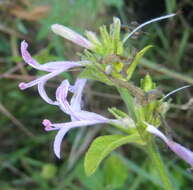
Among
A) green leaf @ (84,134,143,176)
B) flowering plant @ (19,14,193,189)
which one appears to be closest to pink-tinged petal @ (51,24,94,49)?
flowering plant @ (19,14,193,189)

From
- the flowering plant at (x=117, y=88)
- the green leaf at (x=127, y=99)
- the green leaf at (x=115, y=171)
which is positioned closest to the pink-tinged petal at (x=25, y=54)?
the flowering plant at (x=117, y=88)

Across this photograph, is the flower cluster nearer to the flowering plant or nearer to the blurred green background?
the flowering plant

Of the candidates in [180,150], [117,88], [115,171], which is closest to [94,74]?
[117,88]

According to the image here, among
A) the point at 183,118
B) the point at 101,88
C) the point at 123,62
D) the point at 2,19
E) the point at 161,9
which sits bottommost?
the point at 183,118

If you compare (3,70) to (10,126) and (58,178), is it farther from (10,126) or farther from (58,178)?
(58,178)

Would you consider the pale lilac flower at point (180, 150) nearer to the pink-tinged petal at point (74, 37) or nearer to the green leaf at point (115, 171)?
the pink-tinged petal at point (74, 37)

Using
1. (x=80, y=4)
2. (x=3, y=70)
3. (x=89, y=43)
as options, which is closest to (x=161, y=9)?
(x=80, y=4)
